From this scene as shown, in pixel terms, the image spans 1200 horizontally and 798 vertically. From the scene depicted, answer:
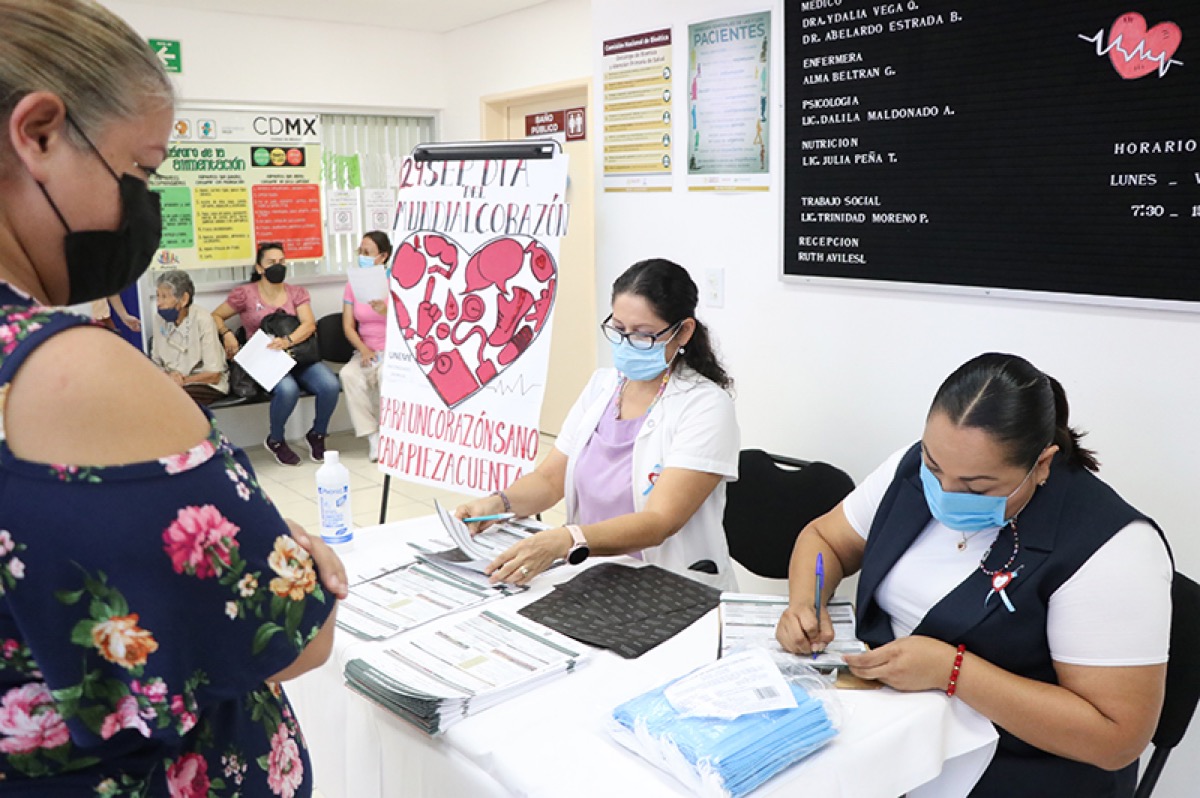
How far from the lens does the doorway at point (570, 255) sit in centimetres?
586

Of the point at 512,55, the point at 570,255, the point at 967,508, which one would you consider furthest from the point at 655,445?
the point at 512,55

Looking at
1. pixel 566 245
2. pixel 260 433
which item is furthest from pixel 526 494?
pixel 260 433

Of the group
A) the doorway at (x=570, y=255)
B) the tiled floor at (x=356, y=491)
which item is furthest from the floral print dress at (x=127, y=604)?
the doorway at (x=570, y=255)

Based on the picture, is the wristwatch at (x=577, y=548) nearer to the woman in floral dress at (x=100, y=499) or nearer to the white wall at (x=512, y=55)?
the woman in floral dress at (x=100, y=499)

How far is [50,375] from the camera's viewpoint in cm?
72

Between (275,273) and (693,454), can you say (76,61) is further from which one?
(275,273)

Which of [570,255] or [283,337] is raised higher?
[570,255]

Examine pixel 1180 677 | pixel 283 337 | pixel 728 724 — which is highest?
pixel 283 337

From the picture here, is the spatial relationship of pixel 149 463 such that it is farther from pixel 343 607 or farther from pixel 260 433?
pixel 260 433

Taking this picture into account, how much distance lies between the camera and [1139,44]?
1976mm

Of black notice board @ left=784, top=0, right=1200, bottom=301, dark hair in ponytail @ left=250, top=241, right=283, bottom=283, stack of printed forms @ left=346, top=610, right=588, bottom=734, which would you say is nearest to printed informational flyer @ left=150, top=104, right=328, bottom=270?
dark hair in ponytail @ left=250, top=241, right=283, bottom=283

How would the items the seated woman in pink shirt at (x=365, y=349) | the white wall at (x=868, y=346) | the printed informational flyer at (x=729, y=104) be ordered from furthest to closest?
the seated woman in pink shirt at (x=365, y=349) < the printed informational flyer at (x=729, y=104) < the white wall at (x=868, y=346)

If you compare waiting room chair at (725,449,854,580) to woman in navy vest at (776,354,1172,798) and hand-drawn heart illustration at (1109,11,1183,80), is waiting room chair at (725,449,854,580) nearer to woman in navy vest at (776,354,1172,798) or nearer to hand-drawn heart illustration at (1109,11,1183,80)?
woman in navy vest at (776,354,1172,798)

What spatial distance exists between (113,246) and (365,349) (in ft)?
17.9
